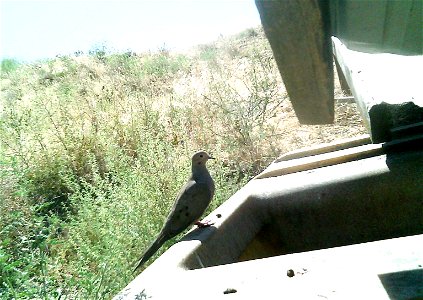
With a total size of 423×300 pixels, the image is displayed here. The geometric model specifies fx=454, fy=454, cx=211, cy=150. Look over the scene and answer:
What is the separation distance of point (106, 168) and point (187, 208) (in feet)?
12.6

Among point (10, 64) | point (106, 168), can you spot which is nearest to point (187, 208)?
point (106, 168)

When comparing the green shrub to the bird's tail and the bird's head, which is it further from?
the bird's tail

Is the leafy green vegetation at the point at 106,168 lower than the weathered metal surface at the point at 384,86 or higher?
lower

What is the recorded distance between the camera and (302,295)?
1.01m

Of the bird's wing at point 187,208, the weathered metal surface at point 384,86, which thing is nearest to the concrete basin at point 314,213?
the weathered metal surface at point 384,86

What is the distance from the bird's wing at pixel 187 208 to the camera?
257 cm

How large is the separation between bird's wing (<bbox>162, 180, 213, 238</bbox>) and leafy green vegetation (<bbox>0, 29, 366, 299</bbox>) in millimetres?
543

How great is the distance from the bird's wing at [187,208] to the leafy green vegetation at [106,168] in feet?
1.78

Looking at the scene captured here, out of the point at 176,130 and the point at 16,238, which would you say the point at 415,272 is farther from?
the point at 176,130

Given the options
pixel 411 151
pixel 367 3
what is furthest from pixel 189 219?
pixel 367 3

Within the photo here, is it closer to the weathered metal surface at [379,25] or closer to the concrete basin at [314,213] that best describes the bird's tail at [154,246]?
the concrete basin at [314,213]

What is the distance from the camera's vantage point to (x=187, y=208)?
2592 millimetres

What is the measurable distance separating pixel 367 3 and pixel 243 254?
3.78 feet

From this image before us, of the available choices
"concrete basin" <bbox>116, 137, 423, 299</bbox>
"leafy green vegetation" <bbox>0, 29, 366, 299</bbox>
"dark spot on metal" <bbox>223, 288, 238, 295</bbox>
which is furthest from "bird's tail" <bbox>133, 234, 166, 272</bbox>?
"dark spot on metal" <bbox>223, 288, 238, 295</bbox>
